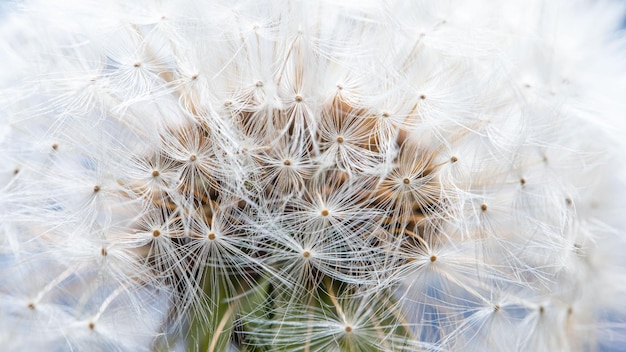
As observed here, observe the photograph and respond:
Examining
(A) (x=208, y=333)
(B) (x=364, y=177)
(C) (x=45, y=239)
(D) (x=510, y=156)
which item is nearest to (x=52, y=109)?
(C) (x=45, y=239)

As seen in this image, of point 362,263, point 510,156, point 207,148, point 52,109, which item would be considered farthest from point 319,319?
point 52,109

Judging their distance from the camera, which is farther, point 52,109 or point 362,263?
point 52,109

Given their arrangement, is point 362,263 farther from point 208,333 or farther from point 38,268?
point 38,268

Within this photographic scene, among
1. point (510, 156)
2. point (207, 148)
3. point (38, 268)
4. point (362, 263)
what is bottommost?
point (38, 268)

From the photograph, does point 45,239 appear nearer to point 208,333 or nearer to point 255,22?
point 208,333

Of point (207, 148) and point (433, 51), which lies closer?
point (207, 148)

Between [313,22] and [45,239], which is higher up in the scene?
[313,22]
